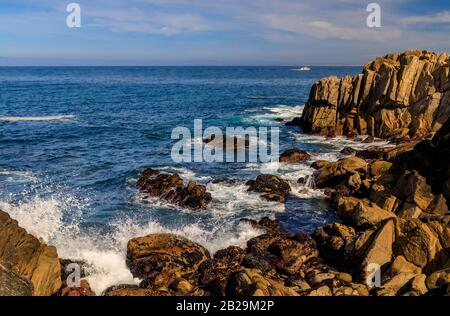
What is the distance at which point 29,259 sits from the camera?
684 inches

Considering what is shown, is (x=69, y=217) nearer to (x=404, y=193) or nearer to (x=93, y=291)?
(x=93, y=291)

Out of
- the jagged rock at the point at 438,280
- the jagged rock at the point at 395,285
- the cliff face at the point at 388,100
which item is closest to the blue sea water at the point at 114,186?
the cliff face at the point at 388,100

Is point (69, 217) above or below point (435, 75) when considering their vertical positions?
below

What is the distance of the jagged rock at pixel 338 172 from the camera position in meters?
32.8

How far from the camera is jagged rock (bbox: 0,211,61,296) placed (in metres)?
16.8

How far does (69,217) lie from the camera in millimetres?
27719

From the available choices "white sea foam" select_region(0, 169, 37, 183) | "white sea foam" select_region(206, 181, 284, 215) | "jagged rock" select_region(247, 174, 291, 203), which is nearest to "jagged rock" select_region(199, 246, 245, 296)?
"white sea foam" select_region(206, 181, 284, 215)

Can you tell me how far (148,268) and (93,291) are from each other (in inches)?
105

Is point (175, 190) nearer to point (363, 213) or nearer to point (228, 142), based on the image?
point (363, 213)

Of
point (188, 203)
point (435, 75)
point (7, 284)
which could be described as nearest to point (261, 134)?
point (435, 75)

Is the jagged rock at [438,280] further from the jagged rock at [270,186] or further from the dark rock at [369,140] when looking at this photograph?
the dark rock at [369,140]

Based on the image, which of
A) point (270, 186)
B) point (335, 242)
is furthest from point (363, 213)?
point (270, 186)

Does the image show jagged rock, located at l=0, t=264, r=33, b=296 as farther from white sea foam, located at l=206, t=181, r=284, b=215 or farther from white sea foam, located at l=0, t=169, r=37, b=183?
white sea foam, located at l=0, t=169, r=37, b=183

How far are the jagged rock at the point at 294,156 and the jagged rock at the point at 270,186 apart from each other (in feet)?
25.4
